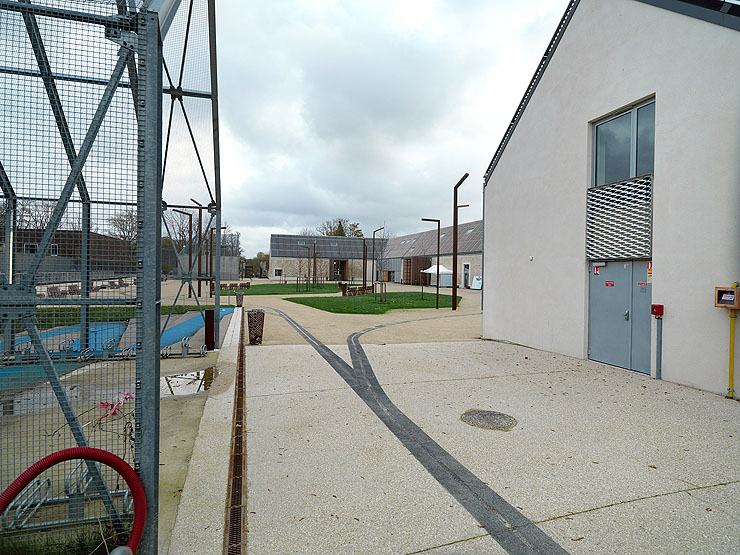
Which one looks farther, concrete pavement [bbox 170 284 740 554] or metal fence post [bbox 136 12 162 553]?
concrete pavement [bbox 170 284 740 554]

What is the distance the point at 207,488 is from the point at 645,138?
8.95 meters

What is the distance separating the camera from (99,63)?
107 inches

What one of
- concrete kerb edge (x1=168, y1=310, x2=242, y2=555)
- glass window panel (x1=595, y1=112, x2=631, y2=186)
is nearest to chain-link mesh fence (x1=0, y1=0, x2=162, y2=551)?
concrete kerb edge (x1=168, y1=310, x2=242, y2=555)

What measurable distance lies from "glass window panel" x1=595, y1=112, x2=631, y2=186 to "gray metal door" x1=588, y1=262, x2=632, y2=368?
71.6 inches

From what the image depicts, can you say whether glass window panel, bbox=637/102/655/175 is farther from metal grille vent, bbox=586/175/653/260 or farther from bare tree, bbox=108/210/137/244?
bare tree, bbox=108/210/137/244

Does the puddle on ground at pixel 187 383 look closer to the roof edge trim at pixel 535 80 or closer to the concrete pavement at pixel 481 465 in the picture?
the concrete pavement at pixel 481 465

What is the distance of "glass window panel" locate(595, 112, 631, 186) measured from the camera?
833 cm

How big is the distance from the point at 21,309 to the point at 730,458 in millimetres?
6148

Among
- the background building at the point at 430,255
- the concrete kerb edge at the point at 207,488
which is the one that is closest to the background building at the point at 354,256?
the background building at the point at 430,255

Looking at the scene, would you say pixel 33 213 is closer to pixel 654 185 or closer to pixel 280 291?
pixel 654 185

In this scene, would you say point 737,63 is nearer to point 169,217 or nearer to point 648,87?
point 648,87

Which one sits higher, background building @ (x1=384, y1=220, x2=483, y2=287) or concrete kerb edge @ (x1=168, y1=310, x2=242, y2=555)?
background building @ (x1=384, y1=220, x2=483, y2=287)

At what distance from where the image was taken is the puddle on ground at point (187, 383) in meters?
6.53

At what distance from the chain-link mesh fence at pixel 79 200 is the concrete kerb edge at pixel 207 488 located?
42 cm
